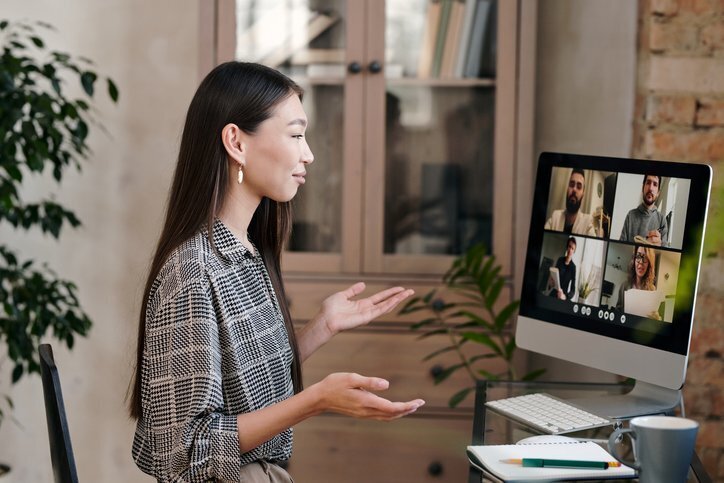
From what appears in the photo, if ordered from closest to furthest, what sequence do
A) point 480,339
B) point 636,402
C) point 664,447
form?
point 664,447
point 636,402
point 480,339

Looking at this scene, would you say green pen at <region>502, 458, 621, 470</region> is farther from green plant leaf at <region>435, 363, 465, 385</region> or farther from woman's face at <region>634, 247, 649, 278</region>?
green plant leaf at <region>435, 363, 465, 385</region>

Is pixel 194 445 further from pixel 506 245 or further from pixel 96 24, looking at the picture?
pixel 96 24

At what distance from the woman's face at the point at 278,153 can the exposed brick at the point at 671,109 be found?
96cm

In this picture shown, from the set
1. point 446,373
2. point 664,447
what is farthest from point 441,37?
point 664,447

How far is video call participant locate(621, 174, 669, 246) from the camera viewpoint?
1526 millimetres

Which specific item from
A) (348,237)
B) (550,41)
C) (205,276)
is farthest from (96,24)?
(205,276)

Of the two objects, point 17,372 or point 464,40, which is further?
point 464,40

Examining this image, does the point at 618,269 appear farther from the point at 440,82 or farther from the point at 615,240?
the point at 440,82

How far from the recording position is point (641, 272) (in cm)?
155

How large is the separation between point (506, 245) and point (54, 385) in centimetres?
173

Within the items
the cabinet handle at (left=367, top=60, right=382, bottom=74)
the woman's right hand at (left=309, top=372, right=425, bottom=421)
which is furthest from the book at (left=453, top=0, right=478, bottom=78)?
the woman's right hand at (left=309, top=372, right=425, bottom=421)

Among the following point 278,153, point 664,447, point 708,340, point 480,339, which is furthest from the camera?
point 480,339

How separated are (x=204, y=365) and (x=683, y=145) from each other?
4.34 ft

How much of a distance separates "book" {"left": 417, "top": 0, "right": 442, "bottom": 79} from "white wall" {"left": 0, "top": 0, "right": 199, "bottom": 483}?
748mm
